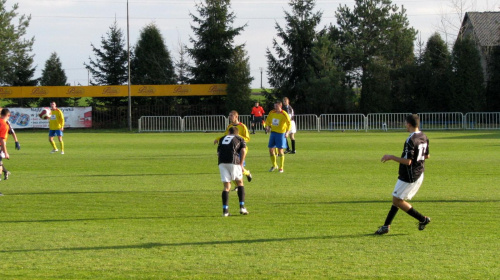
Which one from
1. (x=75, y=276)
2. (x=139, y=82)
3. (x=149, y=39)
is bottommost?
(x=75, y=276)

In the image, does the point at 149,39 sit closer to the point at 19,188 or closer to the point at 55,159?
the point at 55,159

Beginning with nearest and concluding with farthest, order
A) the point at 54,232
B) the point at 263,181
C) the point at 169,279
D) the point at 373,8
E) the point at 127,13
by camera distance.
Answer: the point at 169,279 < the point at 54,232 < the point at 263,181 < the point at 127,13 < the point at 373,8

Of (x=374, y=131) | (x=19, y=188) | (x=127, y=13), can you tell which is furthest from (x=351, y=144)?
(x=127, y=13)

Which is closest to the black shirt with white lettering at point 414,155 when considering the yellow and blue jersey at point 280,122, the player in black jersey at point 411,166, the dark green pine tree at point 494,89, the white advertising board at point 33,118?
the player in black jersey at point 411,166

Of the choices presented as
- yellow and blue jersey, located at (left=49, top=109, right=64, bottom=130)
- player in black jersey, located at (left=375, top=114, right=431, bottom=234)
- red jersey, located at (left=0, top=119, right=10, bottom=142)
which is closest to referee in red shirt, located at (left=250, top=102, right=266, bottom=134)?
yellow and blue jersey, located at (left=49, top=109, right=64, bottom=130)

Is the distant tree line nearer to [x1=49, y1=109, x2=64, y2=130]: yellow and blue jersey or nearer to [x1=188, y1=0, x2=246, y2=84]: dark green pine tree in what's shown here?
[x1=188, y1=0, x2=246, y2=84]: dark green pine tree

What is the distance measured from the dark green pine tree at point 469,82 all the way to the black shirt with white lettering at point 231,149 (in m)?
38.1

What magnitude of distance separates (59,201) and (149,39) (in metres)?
46.2

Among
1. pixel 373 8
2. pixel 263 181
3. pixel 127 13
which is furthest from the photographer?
pixel 373 8

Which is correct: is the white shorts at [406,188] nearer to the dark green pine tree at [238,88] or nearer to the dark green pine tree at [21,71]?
the dark green pine tree at [238,88]

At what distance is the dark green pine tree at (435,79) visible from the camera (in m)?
48.3

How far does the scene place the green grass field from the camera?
23.0 ft

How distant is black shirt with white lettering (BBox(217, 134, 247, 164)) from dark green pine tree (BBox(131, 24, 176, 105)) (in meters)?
46.9

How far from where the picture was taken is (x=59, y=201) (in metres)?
12.3
